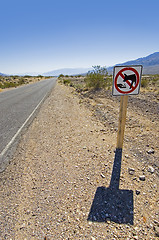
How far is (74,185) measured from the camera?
2287mm

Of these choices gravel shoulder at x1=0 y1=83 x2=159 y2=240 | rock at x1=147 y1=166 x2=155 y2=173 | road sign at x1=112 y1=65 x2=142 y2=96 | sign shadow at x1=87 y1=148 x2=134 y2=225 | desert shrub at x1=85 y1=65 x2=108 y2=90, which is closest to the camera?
gravel shoulder at x1=0 y1=83 x2=159 y2=240

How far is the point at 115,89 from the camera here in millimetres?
2580

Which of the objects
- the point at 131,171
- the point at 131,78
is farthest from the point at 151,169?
the point at 131,78

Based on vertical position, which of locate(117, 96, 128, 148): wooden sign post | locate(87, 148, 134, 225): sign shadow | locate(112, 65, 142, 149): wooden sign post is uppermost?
locate(112, 65, 142, 149): wooden sign post

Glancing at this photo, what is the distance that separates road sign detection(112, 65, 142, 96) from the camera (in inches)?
96.1

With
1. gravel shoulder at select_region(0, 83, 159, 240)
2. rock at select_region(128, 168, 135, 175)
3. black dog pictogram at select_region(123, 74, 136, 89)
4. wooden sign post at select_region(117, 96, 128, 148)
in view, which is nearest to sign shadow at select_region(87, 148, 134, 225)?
gravel shoulder at select_region(0, 83, 159, 240)

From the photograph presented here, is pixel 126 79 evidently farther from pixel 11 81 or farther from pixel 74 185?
pixel 11 81

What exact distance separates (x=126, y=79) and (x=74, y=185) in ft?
7.13

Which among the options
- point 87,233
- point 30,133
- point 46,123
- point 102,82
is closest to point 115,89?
point 87,233

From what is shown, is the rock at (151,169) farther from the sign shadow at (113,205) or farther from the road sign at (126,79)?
the road sign at (126,79)

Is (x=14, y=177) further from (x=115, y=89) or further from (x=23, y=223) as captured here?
(x=115, y=89)

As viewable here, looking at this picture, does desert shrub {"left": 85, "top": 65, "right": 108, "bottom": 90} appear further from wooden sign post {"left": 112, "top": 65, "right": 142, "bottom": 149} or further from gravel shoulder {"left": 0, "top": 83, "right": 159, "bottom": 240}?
wooden sign post {"left": 112, "top": 65, "right": 142, "bottom": 149}

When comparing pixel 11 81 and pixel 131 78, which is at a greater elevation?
pixel 11 81

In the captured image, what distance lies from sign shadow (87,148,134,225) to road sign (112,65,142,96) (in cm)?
169
